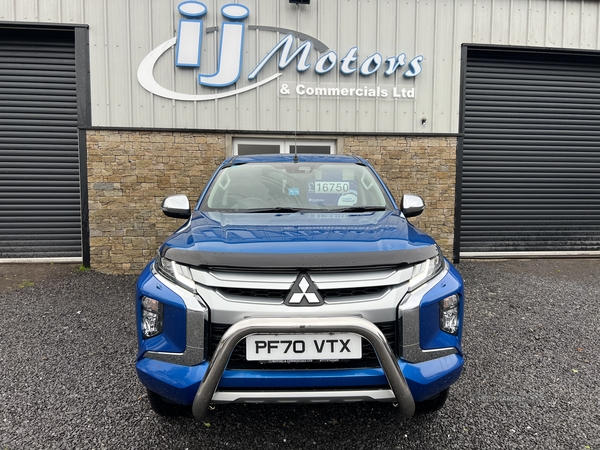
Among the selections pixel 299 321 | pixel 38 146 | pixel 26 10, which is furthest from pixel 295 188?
pixel 26 10

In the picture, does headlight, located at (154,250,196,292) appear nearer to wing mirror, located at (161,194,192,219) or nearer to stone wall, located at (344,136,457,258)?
wing mirror, located at (161,194,192,219)

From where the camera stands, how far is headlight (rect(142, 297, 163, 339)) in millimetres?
1791

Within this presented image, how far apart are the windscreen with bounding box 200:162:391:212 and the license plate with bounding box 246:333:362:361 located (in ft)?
3.67

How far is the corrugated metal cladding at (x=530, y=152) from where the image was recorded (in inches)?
264

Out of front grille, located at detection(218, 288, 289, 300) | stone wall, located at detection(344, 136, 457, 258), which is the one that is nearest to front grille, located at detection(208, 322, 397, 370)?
front grille, located at detection(218, 288, 289, 300)

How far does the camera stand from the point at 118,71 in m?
5.70

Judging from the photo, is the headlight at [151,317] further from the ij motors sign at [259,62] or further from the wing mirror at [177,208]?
the ij motors sign at [259,62]

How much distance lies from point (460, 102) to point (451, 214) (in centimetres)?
191

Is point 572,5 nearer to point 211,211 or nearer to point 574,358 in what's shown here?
point 574,358

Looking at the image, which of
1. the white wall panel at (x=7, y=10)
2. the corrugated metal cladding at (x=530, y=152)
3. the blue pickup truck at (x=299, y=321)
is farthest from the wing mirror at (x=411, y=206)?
the white wall panel at (x=7, y=10)

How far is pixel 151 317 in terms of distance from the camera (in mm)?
1834

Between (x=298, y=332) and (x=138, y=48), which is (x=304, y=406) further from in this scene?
(x=138, y=48)

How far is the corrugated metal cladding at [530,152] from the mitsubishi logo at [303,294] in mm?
5646

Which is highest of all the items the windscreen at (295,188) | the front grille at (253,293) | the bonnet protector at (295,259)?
the windscreen at (295,188)
